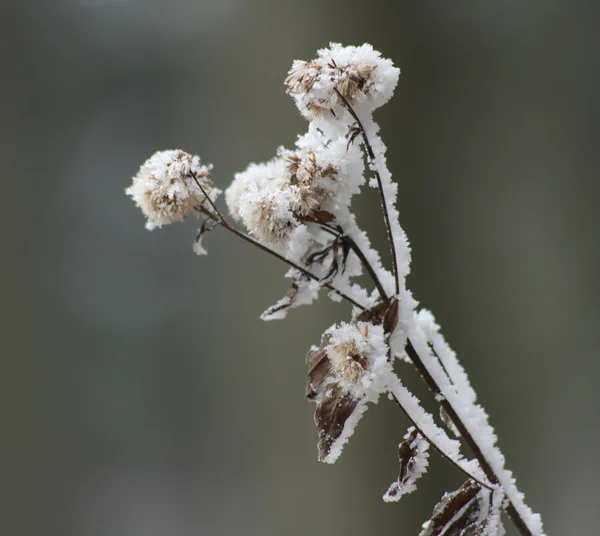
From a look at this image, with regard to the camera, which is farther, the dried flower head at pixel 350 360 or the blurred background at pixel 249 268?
the blurred background at pixel 249 268

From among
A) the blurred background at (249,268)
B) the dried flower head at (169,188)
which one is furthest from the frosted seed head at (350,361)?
the blurred background at (249,268)

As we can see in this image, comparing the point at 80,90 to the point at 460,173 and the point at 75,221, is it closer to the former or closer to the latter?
the point at 75,221

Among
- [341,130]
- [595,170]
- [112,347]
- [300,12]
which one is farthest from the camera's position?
[112,347]

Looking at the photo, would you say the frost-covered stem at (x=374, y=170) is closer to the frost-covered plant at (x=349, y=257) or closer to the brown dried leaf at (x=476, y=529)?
the frost-covered plant at (x=349, y=257)

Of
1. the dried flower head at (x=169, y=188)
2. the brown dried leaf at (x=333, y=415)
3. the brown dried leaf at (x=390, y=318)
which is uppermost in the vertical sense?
the dried flower head at (x=169, y=188)

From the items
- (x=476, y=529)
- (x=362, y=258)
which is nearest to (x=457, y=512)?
(x=476, y=529)

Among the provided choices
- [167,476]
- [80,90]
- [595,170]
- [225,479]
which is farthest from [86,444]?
[595,170]
